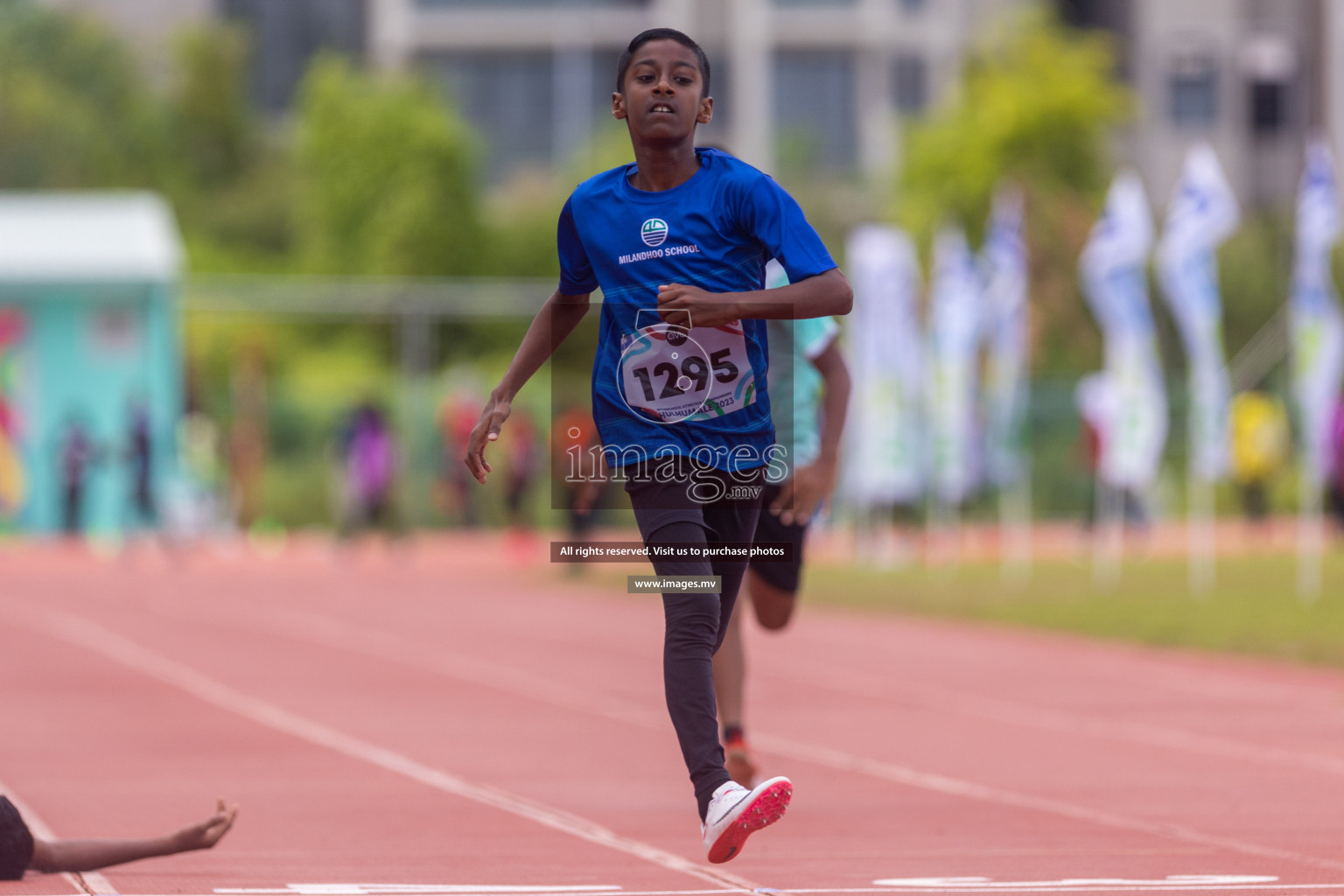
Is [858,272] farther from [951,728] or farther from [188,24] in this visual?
[188,24]

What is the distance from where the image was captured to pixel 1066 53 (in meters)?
51.3

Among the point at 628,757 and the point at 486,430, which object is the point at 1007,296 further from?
the point at 486,430

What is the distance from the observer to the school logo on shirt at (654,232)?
18.0 ft

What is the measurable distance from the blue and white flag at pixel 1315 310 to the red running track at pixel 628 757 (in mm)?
3522

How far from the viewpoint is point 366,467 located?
28922mm

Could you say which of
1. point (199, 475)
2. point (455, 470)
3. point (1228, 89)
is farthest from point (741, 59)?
point (199, 475)

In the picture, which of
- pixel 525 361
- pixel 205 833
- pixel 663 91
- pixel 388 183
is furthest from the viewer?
pixel 388 183

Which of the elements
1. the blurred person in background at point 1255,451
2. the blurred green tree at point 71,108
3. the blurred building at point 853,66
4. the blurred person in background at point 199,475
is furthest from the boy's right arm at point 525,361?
the blurred green tree at point 71,108

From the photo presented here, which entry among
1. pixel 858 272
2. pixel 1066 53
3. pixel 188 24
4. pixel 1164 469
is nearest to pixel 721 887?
pixel 858 272

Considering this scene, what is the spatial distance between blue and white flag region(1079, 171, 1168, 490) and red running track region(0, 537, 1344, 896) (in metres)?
3.41

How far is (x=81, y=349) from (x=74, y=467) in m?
2.68

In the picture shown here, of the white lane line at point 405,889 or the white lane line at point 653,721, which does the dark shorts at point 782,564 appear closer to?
the white lane line at point 653,721

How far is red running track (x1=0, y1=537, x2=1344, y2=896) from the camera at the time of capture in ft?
21.5

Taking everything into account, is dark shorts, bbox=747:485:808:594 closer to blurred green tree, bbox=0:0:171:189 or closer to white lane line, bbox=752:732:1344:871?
white lane line, bbox=752:732:1344:871
